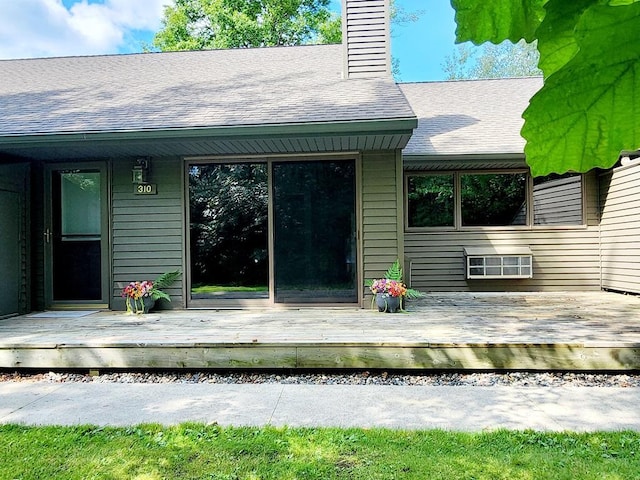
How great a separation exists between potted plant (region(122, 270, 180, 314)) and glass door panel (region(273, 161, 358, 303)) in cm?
138

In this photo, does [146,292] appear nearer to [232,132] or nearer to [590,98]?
[232,132]

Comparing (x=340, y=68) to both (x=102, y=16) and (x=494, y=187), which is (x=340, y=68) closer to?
(x=494, y=187)

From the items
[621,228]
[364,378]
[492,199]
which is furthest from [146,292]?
[621,228]

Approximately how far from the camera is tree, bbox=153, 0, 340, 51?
17812 millimetres

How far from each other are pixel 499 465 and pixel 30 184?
6275 millimetres

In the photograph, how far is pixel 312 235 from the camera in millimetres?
6004

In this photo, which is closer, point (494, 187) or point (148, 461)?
point (148, 461)

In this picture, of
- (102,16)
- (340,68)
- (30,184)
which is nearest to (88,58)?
(30,184)

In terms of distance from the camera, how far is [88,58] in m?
9.02

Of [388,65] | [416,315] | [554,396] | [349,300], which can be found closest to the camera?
[554,396]

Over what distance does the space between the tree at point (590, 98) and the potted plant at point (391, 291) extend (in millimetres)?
5081

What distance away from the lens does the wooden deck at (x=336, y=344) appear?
377 cm

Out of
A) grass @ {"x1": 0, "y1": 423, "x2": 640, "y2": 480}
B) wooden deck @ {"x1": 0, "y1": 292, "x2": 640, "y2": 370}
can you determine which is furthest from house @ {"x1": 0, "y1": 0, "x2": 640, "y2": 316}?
grass @ {"x1": 0, "y1": 423, "x2": 640, "y2": 480}

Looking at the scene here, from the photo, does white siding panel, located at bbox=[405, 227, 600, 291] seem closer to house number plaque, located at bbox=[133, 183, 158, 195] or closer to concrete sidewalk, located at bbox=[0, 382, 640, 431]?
house number plaque, located at bbox=[133, 183, 158, 195]
